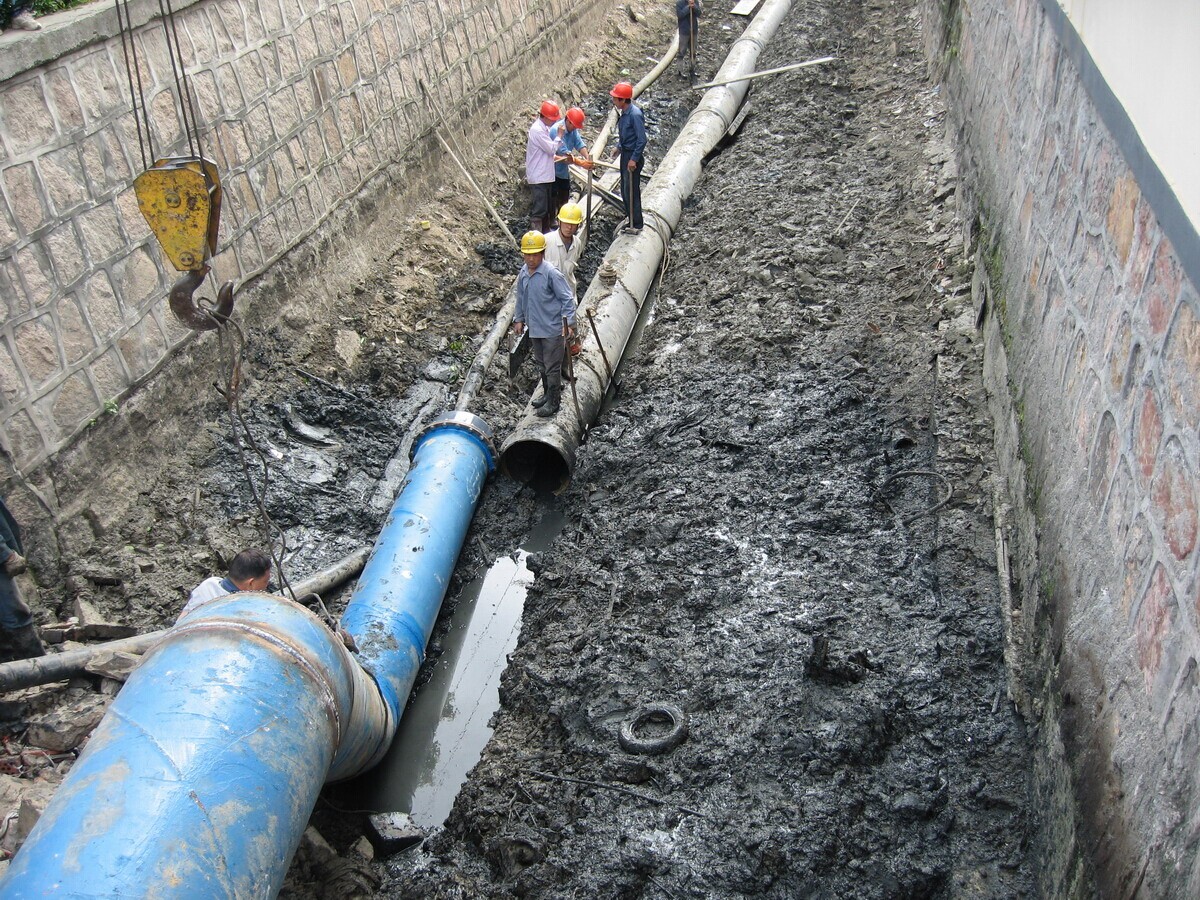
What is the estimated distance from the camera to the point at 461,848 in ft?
15.1

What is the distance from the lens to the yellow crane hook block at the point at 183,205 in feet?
13.5

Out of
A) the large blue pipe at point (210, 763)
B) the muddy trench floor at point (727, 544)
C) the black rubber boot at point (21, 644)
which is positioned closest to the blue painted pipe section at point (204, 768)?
the large blue pipe at point (210, 763)

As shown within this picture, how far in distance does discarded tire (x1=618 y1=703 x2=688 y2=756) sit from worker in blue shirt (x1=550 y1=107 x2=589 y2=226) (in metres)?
6.26

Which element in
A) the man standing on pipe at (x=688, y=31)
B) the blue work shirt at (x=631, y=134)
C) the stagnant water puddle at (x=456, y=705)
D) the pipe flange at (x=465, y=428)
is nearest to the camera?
the stagnant water puddle at (x=456, y=705)

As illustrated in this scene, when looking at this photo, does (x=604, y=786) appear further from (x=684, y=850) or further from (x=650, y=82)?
(x=650, y=82)

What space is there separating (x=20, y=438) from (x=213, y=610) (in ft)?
8.21

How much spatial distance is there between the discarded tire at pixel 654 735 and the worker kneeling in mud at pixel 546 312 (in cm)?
292

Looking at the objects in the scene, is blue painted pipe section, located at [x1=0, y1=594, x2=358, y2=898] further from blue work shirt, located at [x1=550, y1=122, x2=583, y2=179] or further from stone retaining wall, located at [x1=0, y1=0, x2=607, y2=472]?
blue work shirt, located at [x1=550, y1=122, x2=583, y2=179]

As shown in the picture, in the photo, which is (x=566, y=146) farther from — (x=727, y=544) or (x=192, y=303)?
(x=192, y=303)

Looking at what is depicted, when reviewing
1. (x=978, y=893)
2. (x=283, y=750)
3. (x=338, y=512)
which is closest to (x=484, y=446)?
(x=338, y=512)

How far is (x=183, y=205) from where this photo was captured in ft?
13.8

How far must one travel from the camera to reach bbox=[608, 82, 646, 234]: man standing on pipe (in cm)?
920

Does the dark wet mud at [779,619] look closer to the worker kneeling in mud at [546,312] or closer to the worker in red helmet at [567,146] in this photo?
the worker kneeling in mud at [546,312]

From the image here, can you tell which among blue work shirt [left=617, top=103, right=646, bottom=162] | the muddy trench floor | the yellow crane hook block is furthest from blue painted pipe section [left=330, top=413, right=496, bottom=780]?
blue work shirt [left=617, top=103, right=646, bottom=162]
